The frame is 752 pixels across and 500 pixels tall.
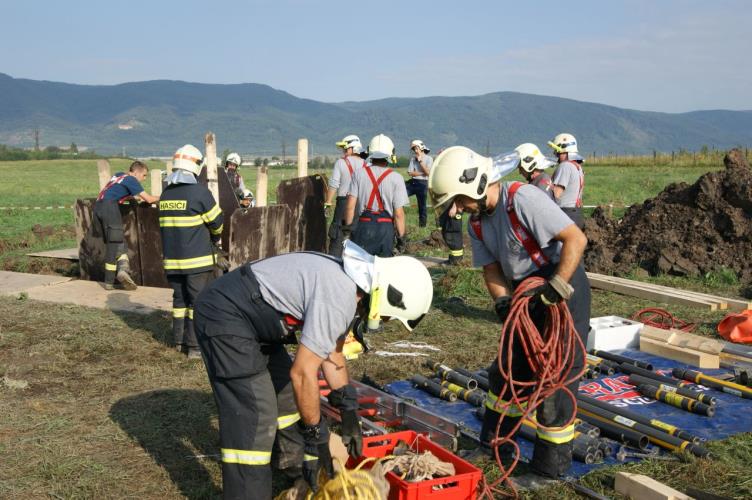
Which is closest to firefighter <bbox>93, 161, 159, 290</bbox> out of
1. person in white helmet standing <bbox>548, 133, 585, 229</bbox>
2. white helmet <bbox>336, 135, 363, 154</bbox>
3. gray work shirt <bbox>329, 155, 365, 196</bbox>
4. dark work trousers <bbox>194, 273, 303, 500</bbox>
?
gray work shirt <bbox>329, 155, 365, 196</bbox>

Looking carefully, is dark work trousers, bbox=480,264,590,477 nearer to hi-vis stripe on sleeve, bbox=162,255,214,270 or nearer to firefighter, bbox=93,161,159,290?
hi-vis stripe on sleeve, bbox=162,255,214,270

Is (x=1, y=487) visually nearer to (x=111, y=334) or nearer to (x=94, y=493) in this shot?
(x=94, y=493)

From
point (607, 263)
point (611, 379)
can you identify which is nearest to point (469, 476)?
point (611, 379)

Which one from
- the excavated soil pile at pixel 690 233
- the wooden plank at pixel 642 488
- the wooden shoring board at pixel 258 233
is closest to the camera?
the wooden plank at pixel 642 488

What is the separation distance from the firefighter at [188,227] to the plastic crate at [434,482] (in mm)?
3645

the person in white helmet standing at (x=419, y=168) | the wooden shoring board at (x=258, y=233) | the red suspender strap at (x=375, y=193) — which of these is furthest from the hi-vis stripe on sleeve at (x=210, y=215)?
the person in white helmet standing at (x=419, y=168)

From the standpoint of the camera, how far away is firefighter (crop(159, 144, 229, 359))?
7.36 metres

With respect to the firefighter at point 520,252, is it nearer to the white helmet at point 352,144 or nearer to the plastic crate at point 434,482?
the plastic crate at point 434,482

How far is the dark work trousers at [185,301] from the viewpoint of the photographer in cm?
748

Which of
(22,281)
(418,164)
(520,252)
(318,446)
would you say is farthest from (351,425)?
(418,164)

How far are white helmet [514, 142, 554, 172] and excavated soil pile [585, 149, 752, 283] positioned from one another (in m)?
4.57

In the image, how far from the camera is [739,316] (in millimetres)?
8234

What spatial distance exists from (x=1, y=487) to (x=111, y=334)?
12.4 feet

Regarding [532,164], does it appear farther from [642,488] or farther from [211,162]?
[642,488]
